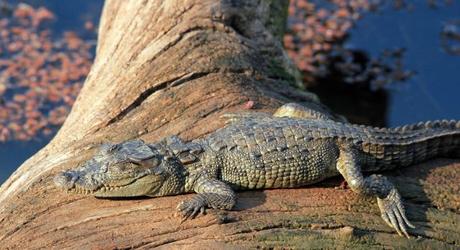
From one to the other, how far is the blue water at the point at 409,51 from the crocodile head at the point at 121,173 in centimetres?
333

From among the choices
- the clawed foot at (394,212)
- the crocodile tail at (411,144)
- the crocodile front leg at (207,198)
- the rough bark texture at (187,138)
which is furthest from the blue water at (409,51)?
the clawed foot at (394,212)

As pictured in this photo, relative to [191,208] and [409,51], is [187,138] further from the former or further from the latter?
[409,51]

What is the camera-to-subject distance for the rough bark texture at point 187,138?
4.16 meters

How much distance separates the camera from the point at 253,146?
184 inches

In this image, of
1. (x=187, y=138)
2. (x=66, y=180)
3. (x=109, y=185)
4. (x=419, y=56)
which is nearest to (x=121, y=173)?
(x=109, y=185)

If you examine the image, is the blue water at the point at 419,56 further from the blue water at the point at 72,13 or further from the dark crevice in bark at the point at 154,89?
the dark crevice in bark at the point at 154,89

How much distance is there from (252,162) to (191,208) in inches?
23.3

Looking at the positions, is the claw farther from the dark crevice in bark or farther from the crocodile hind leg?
the dark crevice in bark

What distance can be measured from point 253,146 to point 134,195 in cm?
78

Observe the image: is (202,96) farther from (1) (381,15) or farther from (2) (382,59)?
(1) (381,15)

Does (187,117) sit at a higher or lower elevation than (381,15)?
higher

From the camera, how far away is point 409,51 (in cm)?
950

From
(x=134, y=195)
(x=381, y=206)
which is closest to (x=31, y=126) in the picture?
(x=134, y=195)

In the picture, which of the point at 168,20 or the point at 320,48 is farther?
A: the point at 320,48
